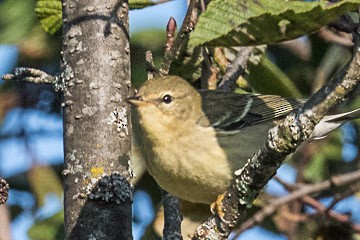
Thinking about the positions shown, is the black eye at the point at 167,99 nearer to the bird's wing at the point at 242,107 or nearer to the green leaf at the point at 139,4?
the bird's wing at the point at 242,107

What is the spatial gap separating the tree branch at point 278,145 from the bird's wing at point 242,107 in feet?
4.93

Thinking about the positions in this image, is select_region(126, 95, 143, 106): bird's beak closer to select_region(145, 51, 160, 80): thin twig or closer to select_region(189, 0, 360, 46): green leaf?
select_region(145, 51, 160, 80): thin twig

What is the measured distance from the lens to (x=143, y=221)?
4.86 m

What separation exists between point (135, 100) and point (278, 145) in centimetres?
134

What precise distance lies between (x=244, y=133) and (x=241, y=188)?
1635 millimetres

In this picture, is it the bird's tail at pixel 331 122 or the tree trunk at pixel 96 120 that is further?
the bird's tail at pixel 331 122

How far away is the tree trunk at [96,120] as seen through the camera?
310 centimetres

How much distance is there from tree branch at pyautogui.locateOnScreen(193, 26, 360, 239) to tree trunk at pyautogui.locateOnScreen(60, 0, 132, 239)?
427mm

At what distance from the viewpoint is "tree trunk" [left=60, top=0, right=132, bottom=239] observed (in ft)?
10.2

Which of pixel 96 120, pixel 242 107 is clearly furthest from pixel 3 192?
pixel 242 107

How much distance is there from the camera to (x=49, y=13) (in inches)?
156

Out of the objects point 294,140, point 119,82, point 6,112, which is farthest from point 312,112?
point 6,112

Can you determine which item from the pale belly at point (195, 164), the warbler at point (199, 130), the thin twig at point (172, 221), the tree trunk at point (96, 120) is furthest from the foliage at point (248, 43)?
the thin twig at point (172, 221)

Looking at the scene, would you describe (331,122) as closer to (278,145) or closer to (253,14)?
(253,14)
